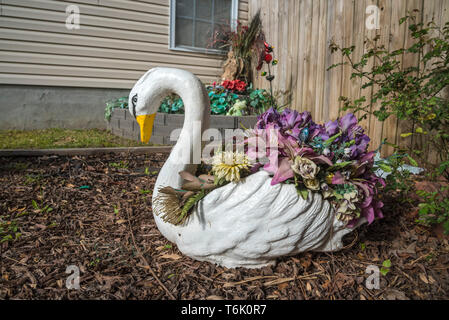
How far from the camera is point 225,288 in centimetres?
148

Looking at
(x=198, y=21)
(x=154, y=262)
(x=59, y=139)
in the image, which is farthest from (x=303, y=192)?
(x=198, y=21)

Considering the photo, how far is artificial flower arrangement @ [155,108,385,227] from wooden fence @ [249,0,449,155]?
2040mm

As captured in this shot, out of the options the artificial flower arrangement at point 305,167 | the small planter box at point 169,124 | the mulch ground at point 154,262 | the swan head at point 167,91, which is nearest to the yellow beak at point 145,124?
the swan head at point 167,91

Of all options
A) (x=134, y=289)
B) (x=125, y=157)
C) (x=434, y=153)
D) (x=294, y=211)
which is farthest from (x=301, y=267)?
(x=125, y=157)

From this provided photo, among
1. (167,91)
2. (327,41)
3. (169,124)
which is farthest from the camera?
(169,124)

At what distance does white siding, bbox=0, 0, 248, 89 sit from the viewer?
5.29 m

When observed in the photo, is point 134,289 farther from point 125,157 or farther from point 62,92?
point 62,92

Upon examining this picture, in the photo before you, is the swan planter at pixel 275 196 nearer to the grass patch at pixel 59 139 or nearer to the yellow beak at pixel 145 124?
the yellow beak at pixel 145 124

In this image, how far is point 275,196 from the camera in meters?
1.45

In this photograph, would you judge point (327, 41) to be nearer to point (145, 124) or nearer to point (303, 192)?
point (145, 124)

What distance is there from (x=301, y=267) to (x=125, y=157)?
9.19 ft

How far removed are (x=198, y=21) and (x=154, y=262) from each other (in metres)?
6.17

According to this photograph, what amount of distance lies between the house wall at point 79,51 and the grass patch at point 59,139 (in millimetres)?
517

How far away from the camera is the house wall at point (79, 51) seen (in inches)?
209
